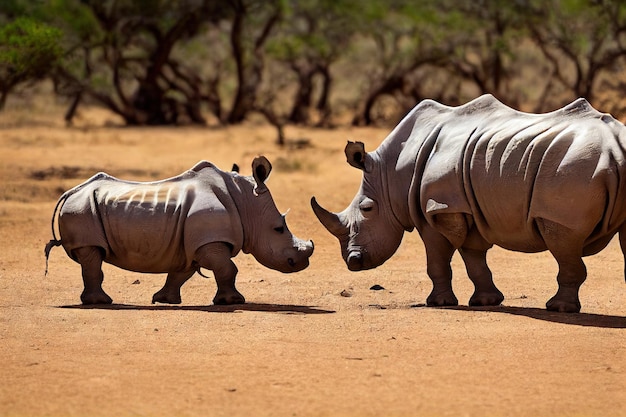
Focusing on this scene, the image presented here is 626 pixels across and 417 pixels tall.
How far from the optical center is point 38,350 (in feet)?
23.9

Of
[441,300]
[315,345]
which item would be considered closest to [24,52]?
[441,300]

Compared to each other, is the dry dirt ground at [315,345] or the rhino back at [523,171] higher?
the rhino back at [523,171]

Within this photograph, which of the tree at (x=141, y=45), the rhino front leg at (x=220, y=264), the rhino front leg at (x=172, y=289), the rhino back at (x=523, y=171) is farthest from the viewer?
the tree at (x=141, y=45)

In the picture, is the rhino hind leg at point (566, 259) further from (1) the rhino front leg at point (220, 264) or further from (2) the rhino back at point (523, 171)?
(1) the rhino front leg at point (220, 264)

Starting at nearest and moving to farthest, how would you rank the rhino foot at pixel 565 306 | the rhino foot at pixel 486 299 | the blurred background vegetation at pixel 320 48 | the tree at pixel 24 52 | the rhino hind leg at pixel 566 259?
the rhino hind leg at pixel 566 259 → the rhino foot at pixel 565 306 → the rhino foot at pixel 486 299 → the tree at pixel 24 52 → the blurred background vegetation at pixel 320 48

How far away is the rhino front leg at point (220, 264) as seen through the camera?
901 centimetres

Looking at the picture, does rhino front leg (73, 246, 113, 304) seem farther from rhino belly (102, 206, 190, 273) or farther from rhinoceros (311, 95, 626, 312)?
rhinoceros (311, 95, 626, 312)

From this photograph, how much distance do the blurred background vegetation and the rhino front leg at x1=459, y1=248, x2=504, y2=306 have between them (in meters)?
15.0

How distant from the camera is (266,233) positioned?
9406 mm

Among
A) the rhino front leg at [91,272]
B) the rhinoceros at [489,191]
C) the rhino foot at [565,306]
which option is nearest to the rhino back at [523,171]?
the rhinoceros at [489,191]

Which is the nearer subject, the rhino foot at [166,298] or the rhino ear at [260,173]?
the rhino ear at [260,173]

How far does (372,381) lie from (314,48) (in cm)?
2665

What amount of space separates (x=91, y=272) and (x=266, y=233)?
4.60 ft

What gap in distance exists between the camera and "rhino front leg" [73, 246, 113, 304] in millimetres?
9078
